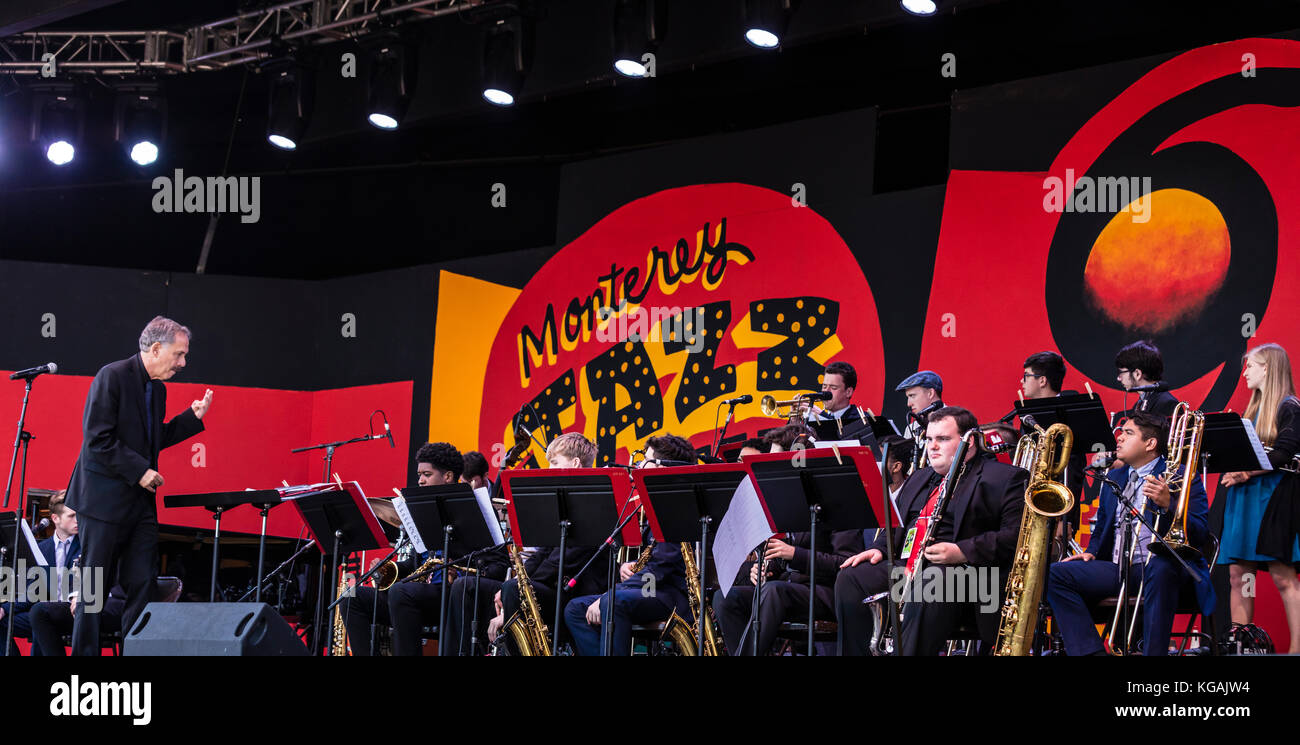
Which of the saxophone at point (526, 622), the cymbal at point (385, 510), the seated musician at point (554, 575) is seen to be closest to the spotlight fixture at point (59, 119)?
the cymbal at point (385, 510)

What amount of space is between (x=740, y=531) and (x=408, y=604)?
276 cm

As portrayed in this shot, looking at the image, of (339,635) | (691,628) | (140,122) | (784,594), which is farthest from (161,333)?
(140,122)

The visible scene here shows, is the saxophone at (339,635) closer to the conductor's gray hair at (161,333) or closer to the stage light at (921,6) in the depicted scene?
the conductor's gray hair at (161,333)

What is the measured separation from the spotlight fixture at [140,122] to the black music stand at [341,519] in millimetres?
4799

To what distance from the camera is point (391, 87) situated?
9.66 m

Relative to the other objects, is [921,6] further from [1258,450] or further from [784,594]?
[784,594]

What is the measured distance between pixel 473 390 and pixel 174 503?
485cm

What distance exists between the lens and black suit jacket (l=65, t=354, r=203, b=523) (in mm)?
5746

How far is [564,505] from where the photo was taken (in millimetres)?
5680

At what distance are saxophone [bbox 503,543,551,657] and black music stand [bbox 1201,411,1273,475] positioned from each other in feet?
11.3

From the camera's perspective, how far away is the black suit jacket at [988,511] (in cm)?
500

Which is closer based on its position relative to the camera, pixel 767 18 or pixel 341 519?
pixel 341 519
